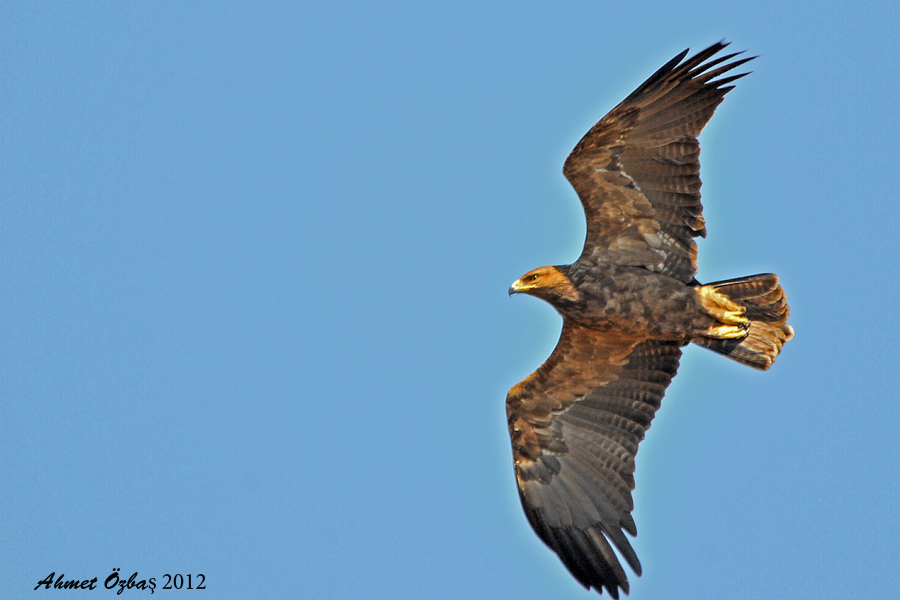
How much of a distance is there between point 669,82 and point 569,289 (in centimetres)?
240

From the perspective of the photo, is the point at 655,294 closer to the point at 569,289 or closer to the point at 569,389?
the point at 569,289

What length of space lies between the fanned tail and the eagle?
0.6 inches

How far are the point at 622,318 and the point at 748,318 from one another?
139cm

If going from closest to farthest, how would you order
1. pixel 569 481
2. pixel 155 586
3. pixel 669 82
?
pixel 669 82 < pixel 569 481 < pixel 155 586

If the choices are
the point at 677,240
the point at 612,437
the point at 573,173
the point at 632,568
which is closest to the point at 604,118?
the point at 573,173

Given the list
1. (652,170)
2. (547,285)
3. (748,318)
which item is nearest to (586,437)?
(547,285)

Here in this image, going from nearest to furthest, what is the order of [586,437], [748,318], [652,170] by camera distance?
[652,170] → [748,318] → [586,437]

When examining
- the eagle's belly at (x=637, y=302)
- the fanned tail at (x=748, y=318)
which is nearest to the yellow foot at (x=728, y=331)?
the fanned tail at (x=748, y=318)

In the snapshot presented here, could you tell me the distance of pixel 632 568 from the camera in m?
11.5

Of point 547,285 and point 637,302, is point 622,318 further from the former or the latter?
point 547,285

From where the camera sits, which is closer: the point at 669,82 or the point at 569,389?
the point at 669,82

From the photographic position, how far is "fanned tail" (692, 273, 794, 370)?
11.4 metres

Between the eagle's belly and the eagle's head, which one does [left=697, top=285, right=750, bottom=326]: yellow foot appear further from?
the eagle's head

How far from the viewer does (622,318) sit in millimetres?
11352
